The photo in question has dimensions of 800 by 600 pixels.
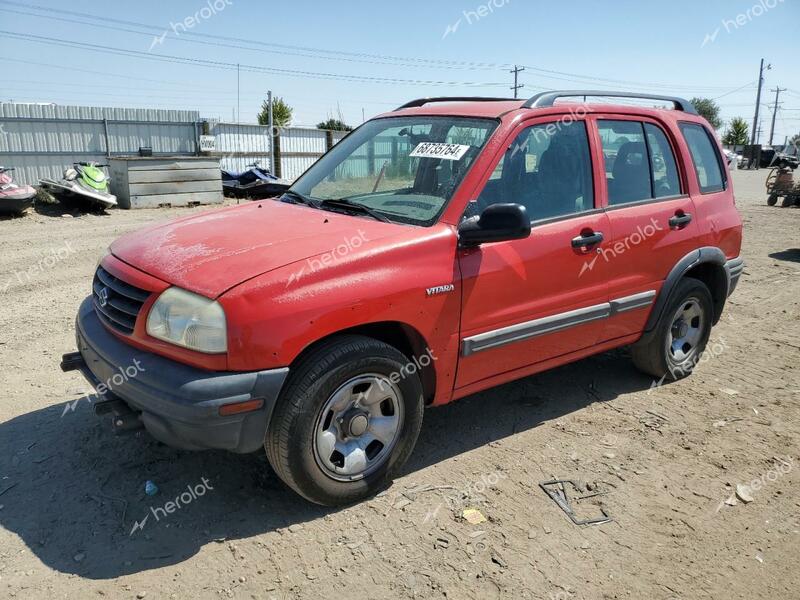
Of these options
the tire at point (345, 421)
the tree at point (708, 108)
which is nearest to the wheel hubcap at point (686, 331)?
the tire at point (345, 421)

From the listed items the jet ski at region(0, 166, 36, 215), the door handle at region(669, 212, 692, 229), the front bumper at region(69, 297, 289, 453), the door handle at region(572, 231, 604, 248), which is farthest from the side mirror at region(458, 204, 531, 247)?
the jet ski at region(0, 166, 36, 215)

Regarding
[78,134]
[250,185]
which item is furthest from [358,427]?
[78,134]

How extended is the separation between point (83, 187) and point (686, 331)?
1244 centimetres

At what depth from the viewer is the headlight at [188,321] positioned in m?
2.80

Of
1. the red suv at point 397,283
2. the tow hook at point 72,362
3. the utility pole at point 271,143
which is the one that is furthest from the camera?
the utility pole at point 271,143

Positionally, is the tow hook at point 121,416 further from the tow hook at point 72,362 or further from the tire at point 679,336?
the tire at point 679,336

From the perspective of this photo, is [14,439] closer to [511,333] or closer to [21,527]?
[21,527]

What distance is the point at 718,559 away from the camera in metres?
3.00

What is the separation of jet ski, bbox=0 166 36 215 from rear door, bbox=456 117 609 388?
11544 millimetres

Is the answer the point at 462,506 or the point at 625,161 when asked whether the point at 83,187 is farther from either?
the point at 462,506

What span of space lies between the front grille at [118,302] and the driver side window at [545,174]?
177cm

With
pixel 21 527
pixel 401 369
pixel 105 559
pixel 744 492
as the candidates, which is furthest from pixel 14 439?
pixel 744 492

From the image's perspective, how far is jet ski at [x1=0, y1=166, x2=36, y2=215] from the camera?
39.5 feet

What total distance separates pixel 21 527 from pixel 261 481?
45.1 inches
